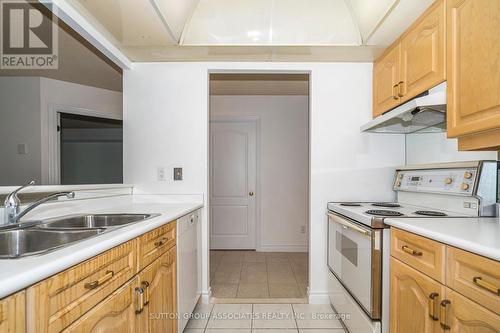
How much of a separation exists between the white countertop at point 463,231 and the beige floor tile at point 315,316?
3.52 ft

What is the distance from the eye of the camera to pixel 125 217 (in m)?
1.62

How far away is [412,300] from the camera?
1213mm

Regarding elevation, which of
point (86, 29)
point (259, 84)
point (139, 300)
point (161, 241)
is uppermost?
point (259, 84)

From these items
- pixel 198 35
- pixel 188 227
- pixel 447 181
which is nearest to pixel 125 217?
pixel 188 227

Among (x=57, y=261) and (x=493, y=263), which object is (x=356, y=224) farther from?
(x=57, y=261)

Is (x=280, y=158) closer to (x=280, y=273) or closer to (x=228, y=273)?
(x=280, y=273)

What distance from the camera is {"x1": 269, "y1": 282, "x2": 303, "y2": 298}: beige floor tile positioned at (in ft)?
8.08

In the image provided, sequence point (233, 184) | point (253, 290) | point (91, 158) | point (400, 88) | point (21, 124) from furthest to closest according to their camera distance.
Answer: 1. point (91, 158)
2. point (233, 184)
3. point (21, 124)
4. point (253, 290)
5. point (400, 88)

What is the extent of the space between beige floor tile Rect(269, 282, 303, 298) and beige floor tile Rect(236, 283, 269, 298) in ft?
0.19

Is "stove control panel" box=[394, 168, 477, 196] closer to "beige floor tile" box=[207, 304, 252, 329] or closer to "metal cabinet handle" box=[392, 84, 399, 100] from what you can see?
"metal cabinet handle" box=[392, 84, 399, 100]

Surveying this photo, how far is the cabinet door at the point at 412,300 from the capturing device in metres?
1.07

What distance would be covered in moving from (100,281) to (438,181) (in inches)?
77.0

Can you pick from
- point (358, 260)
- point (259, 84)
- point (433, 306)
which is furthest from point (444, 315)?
point (259, 84)

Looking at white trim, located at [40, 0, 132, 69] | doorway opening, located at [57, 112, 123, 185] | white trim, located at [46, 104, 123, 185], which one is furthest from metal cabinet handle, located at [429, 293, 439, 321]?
doorway opening, located at [57, 112, 123, 185]
